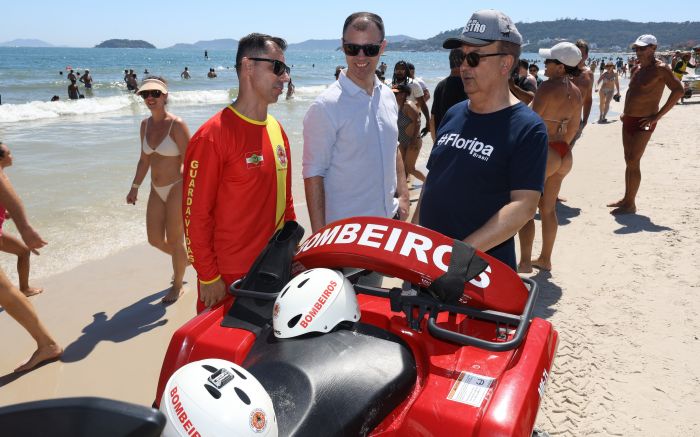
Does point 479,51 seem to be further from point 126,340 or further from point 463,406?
point 126,340

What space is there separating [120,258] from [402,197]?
370cm

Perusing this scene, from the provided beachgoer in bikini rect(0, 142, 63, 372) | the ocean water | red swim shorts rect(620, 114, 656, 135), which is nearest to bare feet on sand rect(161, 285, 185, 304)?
beachgoer in bikini rect(0, 142, 63, 372)

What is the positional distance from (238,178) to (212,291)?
0.58 m

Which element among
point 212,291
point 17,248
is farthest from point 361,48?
point 17,248

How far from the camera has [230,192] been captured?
2713 mm

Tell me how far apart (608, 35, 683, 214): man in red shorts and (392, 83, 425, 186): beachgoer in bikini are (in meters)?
2.74

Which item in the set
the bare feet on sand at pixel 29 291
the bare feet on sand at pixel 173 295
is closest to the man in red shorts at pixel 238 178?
the bare feet on sand at pixel 173 295

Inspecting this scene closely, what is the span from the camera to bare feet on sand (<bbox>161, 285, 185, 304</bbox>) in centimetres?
493

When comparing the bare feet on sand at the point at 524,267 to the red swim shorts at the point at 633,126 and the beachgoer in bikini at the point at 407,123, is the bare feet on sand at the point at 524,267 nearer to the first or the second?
the beachgoer in bikini at the point at 407,123

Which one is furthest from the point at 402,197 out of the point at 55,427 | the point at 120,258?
the point at 120,258

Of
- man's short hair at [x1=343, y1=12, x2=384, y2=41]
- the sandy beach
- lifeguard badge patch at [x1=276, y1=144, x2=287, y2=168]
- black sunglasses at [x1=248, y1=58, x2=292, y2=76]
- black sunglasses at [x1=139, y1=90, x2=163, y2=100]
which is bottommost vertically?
the sandy beach

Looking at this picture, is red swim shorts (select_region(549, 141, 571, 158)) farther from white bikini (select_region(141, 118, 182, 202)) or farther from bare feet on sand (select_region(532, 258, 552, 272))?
white bikini (select_region(141, 118, 182, 202))

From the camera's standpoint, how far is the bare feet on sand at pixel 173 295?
16.2ft

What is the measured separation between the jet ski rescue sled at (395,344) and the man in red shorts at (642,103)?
6005 mm
